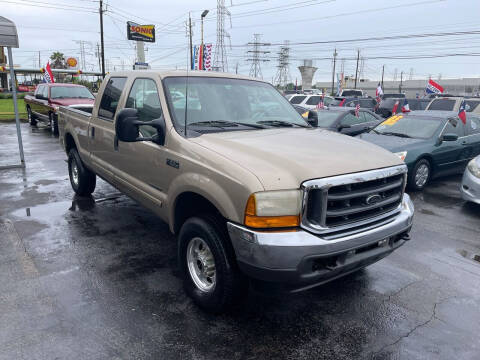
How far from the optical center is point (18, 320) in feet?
10.4

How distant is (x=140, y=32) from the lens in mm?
31219

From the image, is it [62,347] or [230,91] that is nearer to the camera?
[62,347]

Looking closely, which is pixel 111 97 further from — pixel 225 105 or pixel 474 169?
pixel 474 169

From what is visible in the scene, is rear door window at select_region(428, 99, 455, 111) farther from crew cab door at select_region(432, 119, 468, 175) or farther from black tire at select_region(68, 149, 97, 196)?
black tire at select_region(68, 149, 97, 196)

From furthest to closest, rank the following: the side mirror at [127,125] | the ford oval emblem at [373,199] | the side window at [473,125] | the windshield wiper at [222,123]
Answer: the side window at [473,125]
the windshield wiper at [222,123]
the side mirror at [127,125]
the ford oval emblem at [373,199]

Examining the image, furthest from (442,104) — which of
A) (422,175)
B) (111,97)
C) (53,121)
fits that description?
(53,121)

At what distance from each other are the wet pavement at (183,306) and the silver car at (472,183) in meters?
1.22

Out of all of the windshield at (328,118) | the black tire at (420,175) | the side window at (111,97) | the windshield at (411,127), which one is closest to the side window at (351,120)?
the windshield at (328,118)

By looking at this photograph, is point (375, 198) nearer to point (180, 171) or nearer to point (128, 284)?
point (180, 171)

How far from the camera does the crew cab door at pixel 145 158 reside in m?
3.81

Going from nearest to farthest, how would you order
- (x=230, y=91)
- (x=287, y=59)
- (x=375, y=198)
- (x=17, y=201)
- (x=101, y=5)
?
(x=375, y=198) → (x=230, y=91) → (x=17, y=201) → (x=101, y=5) → (x=287, y=59)

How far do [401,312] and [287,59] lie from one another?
283 feet

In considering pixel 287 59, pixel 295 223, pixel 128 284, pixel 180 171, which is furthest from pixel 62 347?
pixel 287 59

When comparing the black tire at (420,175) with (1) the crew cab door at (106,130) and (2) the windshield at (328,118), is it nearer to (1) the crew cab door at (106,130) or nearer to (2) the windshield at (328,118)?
(2) the windshield at (328,118)
